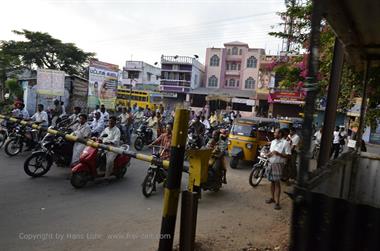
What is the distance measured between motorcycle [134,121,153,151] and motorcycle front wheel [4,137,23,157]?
4359mm

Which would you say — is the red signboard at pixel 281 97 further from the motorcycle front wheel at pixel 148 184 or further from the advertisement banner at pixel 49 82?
the motorcycle front wheel at pixel 148 184

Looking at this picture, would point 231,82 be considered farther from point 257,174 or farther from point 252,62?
point 257,174

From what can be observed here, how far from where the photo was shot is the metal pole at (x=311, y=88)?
5.46ft

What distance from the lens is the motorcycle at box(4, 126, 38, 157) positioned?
8.90 m

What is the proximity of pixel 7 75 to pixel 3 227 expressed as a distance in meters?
27.2

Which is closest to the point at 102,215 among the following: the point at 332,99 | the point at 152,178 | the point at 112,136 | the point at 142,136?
the point at 152,178

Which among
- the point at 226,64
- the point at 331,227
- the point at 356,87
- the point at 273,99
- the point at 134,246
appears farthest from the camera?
the point at 226,64

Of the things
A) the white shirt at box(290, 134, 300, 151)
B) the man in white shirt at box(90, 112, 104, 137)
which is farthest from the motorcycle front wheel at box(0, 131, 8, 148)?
the white shirt at box(290, 134, 300, 151)

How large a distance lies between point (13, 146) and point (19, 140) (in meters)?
0.23

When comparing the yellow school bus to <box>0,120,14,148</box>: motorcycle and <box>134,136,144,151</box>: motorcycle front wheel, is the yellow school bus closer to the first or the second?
<box>134,136,144,151</box>: motorcycle front wheel

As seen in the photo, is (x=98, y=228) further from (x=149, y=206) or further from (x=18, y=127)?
(x=18, y=127)

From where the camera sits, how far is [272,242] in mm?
4477

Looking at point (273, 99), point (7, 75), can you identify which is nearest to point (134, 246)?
point (7, 75)

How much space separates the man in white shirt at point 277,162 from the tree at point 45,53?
1132 inches
